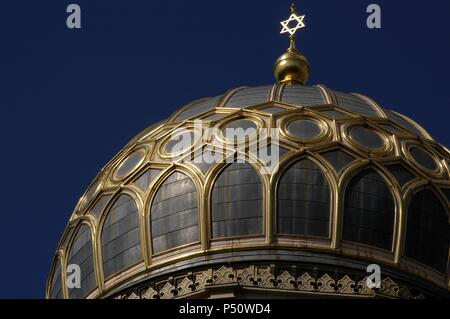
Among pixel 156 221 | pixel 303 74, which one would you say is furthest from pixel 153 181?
pixel 303 74

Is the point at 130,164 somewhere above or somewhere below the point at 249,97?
below

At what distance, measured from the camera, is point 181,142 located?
2232 inches

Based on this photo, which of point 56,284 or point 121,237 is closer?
point 121,237

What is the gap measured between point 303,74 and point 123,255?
8261 millimetres

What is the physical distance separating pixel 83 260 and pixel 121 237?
3.92 feet

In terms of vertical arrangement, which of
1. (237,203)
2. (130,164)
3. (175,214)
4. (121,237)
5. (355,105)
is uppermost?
(355,105)

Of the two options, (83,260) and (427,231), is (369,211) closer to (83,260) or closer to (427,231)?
(427,231)

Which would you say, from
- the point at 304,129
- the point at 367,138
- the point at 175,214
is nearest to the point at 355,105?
the point at 367,138

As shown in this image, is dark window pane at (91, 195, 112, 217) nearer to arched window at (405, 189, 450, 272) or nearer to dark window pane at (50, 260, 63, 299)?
Answer: dark window pane at (50, 260, 63, 299)

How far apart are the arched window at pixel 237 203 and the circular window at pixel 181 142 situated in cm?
134
